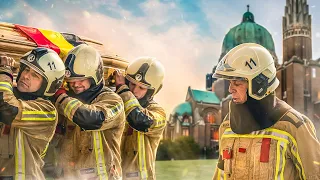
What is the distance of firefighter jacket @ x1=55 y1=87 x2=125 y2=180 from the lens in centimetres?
358

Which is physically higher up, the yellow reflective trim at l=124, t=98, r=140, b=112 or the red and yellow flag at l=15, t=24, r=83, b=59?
the red and yellow flag at l=15, t=24, r=83, b=59

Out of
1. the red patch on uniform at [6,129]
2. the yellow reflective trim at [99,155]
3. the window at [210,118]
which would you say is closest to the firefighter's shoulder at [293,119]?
the yellow reflective trim at [99,155]

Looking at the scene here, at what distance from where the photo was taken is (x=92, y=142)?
3.70m

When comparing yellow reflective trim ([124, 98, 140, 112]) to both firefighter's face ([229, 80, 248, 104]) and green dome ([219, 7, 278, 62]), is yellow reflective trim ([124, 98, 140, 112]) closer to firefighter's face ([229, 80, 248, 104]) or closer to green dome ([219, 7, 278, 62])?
firefighter's face ([229, 80, 248, 104])

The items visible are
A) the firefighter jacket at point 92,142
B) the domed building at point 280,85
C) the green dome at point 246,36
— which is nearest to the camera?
the firefighter jacket at point 92,142

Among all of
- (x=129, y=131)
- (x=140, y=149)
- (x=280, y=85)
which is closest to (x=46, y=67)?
(x=129, y=131)

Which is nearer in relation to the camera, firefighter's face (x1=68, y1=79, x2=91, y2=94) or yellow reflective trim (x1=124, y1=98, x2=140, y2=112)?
firefighter's face (x1=68, y1=79, x2=91, y2=94)

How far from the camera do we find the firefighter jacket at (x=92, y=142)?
358 cm

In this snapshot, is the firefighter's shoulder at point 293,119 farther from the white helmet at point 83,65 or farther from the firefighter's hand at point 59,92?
the firefighter's hand at point 59,92

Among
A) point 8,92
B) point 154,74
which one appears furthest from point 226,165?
point 8,92

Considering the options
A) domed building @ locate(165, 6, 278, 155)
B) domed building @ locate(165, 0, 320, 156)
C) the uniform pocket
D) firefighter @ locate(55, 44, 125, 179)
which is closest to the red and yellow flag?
firefighter @ locate(55, 44, 125, 179)

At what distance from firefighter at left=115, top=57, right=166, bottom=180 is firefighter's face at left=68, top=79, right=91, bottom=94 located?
528 mm

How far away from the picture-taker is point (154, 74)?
4.50m

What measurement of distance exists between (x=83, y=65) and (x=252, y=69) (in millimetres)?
1496
